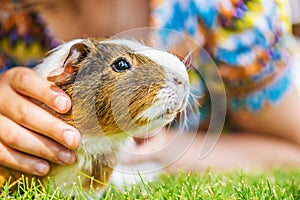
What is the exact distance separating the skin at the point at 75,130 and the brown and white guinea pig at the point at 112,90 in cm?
2

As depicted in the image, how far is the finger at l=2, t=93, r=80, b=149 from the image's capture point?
71 cm

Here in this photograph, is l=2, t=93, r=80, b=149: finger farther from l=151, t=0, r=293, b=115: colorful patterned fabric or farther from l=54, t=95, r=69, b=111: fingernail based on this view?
l=151, t=0, r=293, b=115: colorful patterned fabric

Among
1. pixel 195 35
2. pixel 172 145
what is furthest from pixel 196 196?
pixel 195 35

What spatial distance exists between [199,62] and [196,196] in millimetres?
395

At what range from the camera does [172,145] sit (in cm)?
78

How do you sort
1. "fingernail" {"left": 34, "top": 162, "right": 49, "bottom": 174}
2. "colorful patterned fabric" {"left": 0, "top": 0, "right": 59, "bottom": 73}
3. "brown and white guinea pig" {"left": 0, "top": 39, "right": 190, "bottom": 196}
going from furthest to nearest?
"colorful patterned fabric" {"left": 0, "top": 0, "right": 59, "bottom": 73}
"fingernail" {"left": 34, "top": 162, "right": 49, "bottom": 174}
"brown and white guinea pig" {"left": 0, "top": 39, "right": 190, "bottom": 196}

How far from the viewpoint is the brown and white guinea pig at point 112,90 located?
2.14 ft

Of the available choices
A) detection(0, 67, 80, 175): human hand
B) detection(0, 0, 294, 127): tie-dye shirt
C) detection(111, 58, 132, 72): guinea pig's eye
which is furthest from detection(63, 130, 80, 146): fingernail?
detection(0, 0, 294, 127): tie-dye shirt

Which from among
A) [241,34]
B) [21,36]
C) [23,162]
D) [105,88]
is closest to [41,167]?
[23,162]

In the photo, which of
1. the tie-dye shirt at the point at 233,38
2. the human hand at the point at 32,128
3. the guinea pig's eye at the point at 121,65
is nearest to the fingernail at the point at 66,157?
the human hand at the point at 32,128

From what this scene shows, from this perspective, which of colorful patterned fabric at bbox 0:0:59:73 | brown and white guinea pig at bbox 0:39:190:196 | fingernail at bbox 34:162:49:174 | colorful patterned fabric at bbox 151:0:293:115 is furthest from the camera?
colorful patterned fabric at bbox 151:0:293:115

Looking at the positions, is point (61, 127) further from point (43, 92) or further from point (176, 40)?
point (176, 40)

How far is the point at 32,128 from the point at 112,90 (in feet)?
0.57

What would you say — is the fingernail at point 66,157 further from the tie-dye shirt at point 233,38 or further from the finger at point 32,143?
the tie-dye shirt at point 233,38
